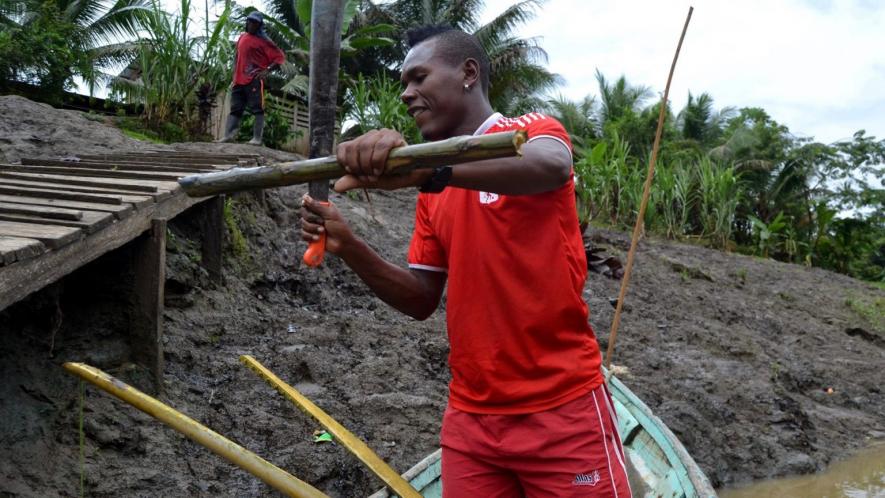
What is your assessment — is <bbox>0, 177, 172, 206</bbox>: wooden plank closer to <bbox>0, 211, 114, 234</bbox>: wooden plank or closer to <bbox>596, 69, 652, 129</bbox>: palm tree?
<bbox>0, 211, 114, 234</bbox>: wooden plank

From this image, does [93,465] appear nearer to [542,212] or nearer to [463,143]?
[542,212]

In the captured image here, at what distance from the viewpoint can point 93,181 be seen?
367 centimetres

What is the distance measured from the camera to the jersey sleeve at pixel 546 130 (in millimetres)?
1567

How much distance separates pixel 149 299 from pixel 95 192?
0.57m

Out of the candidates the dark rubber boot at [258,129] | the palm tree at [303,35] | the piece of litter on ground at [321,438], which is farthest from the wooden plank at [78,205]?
the palm tree at [303,35]

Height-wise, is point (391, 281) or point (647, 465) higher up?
point (391, 281)

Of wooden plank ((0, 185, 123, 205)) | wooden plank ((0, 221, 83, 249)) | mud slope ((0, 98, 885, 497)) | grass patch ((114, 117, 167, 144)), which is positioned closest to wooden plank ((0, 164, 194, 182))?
mud slope ((0, 98, 885, 497))

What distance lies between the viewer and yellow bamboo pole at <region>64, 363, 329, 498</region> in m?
1.89

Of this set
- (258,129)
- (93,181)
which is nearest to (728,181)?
(258,129)

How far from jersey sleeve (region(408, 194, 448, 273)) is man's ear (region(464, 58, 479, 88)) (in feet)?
1.12

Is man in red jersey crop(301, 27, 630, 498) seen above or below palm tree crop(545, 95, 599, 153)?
below

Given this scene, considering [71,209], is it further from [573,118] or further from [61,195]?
[573,118]

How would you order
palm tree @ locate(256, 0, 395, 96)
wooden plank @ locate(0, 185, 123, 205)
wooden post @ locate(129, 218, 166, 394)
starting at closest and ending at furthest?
wooden plank @ locate(0, 185, 123, 205) < wooden post @ locate(129, 218, 166, 394) < palm tree @ locate(256, 0, 395, 96)

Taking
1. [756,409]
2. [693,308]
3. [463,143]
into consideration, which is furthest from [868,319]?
[463,143]
